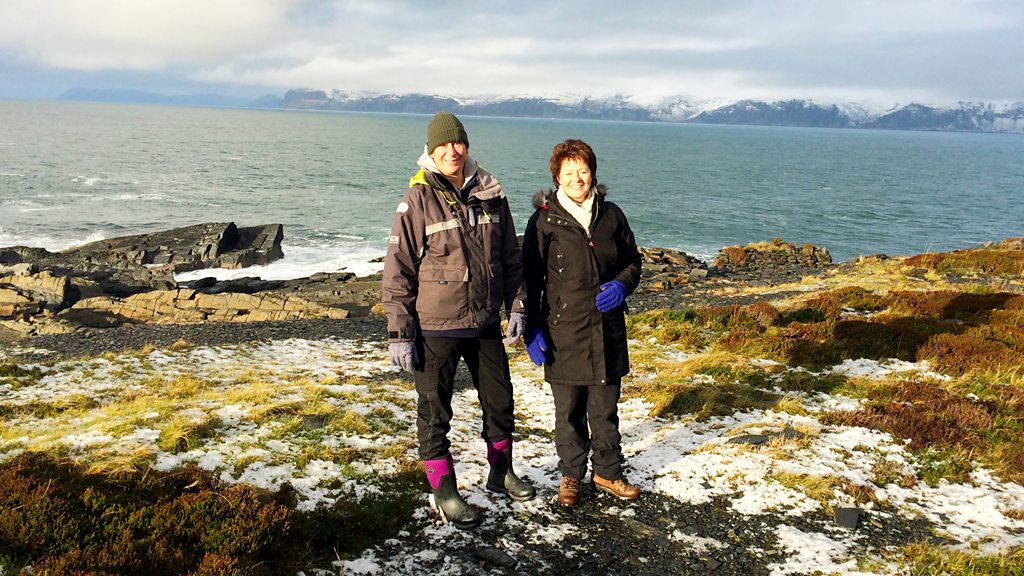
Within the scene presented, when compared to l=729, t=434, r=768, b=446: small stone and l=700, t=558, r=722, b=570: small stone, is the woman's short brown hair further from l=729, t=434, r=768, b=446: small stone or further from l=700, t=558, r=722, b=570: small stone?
l=729, t=434, r=768, b=446: small stone

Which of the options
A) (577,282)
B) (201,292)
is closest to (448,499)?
(577,282)

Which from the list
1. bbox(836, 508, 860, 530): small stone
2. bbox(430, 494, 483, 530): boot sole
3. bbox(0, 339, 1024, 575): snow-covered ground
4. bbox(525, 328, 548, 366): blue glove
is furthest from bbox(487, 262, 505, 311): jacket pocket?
bbox(836, 508, 860, 530): small stone

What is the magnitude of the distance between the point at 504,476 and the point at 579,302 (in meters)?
1.98

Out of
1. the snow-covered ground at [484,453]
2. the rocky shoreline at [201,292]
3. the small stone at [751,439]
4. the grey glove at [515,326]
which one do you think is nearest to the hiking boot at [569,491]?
the snow-covered ground at [484,453]

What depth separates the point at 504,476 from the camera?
19.9ft

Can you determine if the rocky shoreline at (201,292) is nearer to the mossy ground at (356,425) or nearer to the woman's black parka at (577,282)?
the mossy ground at (356,425)

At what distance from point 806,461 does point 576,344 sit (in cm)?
348

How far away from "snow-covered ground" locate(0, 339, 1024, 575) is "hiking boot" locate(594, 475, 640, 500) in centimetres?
22

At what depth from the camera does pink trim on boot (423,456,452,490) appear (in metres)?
5.56

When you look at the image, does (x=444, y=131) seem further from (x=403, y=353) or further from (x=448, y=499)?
(x=448, y=499)

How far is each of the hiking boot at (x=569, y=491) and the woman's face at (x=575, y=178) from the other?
114 inches

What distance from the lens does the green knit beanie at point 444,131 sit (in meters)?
5.05

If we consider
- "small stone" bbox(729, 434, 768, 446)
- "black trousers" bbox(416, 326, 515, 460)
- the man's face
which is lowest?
"small stone" bbox(729, 434, 768, 446)

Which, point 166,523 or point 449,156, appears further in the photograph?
point 449,156
